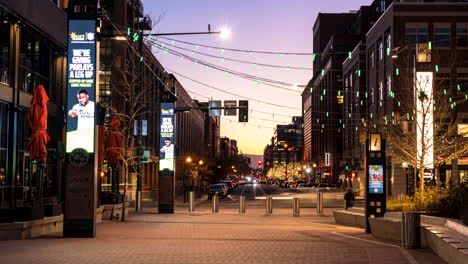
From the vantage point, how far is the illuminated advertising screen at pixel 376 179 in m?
20.1

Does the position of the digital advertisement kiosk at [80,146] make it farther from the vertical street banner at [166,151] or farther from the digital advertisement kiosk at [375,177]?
the vertical street banner at [166,151]

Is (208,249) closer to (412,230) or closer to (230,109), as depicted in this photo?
(412,230)

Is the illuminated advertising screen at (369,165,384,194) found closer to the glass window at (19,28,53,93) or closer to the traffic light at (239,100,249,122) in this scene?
the traffic light at (239,100,249,122)

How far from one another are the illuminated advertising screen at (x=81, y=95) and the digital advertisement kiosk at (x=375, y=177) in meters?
8.94

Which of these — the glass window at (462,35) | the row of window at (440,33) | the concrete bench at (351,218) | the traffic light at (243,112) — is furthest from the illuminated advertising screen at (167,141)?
the glass window at (462,35)

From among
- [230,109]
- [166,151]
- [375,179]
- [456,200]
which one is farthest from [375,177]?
[230,109]

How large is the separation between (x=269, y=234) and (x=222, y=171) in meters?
83.0

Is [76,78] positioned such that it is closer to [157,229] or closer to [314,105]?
[157,229]

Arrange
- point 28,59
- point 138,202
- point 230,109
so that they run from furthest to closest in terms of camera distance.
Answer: point 230,109, point 138,202, point 28,59

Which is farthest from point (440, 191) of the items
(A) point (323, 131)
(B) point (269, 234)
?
(A) point (323, 131)

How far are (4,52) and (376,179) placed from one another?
1601 cm

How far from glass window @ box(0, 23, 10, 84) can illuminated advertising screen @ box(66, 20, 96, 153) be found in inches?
382

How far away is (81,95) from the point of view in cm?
1709

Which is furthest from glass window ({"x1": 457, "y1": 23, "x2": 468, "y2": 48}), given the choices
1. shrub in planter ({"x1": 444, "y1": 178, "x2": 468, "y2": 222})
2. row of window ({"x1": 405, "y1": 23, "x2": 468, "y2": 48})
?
shrub in planter ({"x1": 444, "y1": 178, "x2": 468, "y2": 222})
